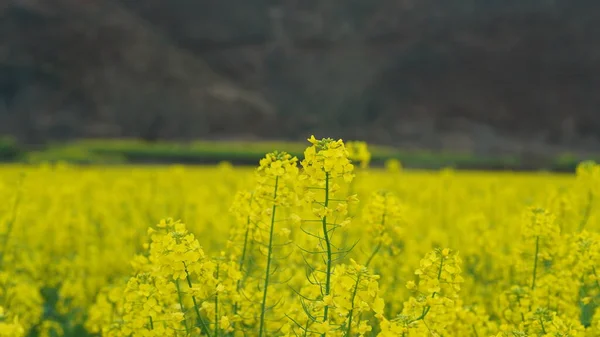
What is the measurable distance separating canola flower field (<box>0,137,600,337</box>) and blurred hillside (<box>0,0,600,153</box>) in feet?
182

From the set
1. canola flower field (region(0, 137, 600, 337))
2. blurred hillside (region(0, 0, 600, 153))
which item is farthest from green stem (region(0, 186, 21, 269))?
blurred hillside (region(0, 0, 600, 153))

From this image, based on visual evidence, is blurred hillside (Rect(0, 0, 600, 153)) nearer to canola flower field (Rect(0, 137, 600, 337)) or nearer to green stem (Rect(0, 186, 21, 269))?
canola flower field (Rect(0, 137, 600, 337))

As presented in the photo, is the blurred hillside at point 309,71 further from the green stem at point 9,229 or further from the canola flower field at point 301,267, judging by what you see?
the green stem at point 9,229

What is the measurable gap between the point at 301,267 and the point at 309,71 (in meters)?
65.6

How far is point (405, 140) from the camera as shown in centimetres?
6494

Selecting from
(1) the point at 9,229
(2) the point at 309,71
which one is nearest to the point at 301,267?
(1) the point at 9,229

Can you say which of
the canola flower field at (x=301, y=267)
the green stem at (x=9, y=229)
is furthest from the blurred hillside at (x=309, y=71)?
the green stem at (x=9, y=229)

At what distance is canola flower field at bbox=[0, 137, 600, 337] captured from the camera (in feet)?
9.35

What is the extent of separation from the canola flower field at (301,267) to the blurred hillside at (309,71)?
55.6m

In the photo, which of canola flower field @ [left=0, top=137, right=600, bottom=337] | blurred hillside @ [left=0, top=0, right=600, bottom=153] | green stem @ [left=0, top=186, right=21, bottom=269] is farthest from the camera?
blurred hillside @ [left=0, top=0, right=600, bottom=153]

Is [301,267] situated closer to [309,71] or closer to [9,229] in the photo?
[9,229]

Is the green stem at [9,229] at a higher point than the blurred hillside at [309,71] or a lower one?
lower

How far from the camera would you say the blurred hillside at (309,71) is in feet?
212

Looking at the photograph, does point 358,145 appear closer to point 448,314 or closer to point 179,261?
point 448,314
